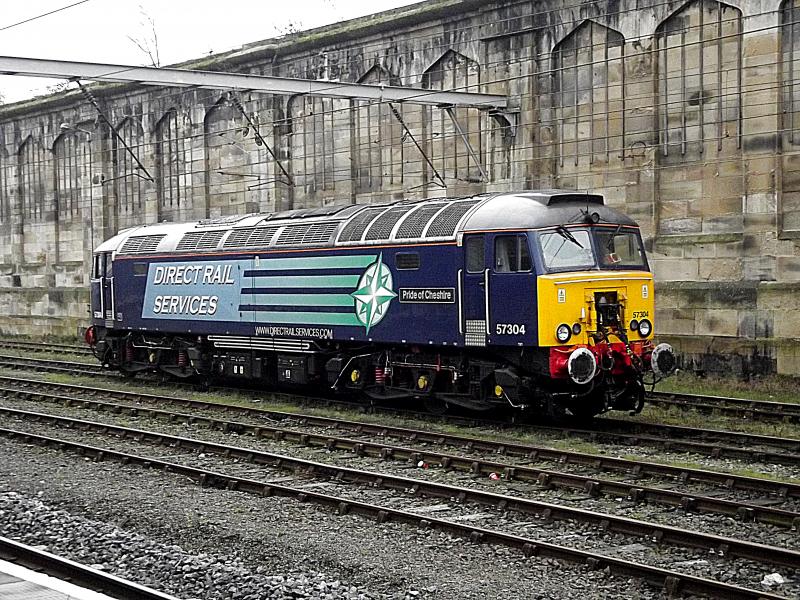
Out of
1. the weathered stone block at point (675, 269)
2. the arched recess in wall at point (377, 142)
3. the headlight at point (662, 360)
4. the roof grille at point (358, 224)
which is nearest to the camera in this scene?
the headlight at point (662, 360)

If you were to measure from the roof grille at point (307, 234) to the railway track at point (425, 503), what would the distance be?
487cm

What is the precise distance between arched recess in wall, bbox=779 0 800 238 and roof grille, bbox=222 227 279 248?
9.87 meters

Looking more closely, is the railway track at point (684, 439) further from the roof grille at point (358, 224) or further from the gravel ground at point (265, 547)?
the gravel ground at point (265, 547)

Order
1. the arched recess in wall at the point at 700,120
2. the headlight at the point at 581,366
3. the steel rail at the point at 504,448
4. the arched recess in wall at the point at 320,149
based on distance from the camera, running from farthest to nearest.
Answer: the arched recess in wall at the point at 320,149 → the arched recess in wall at the point at 700,120 → the headlight at the point at 581,366 → the steel rail at the point at 504,448

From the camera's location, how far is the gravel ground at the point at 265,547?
27.7 feet

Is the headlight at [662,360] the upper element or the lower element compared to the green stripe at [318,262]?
lower

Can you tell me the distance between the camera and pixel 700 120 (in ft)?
72.3

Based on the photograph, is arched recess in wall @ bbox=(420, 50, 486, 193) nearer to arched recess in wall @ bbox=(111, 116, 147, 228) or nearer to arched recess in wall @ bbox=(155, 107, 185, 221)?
arched recess in wall @ bbox=(155, 107, 185, 221)

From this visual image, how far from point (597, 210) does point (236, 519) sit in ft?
25.4

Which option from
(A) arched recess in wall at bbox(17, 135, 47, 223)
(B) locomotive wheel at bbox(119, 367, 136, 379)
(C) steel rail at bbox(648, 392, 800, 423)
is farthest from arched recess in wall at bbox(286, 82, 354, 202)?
(A) arched recess in wall at bbox(17, 135, 47, 223)

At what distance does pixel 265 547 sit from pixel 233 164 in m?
24.8

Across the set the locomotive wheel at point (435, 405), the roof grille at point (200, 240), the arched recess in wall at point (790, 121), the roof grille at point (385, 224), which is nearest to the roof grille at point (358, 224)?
the roof grille at point (385, 224)

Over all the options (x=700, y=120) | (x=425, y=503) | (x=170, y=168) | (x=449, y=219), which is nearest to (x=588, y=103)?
(x=700, y=120)

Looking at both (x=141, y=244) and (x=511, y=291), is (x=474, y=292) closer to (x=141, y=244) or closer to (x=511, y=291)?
(x=511, y=291)
